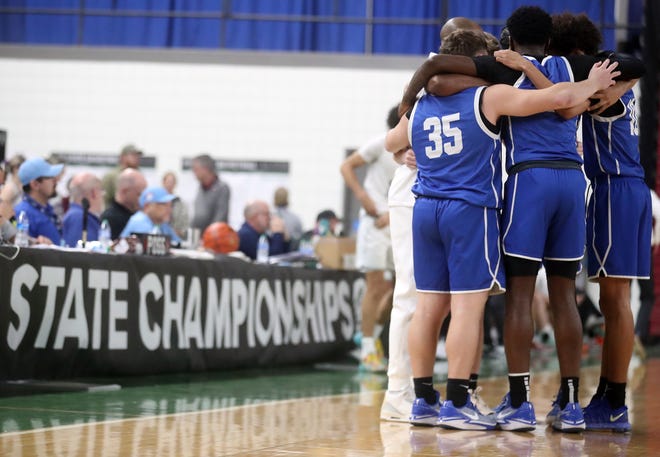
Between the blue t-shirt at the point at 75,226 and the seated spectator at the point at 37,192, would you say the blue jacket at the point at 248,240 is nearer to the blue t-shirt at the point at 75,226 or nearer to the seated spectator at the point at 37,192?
the blue t-shirt at the point at 75,226

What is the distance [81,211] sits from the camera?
8.30 meters

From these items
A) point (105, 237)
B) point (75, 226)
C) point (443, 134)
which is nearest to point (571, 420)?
point (443, 134)

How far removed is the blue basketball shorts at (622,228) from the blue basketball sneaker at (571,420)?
633 mm

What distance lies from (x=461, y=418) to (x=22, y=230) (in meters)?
3.41

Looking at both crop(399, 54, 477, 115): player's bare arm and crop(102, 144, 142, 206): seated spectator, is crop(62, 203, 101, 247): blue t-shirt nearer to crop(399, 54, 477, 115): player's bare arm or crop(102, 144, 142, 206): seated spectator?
crop(102, 144, 142, 206): seated spectator

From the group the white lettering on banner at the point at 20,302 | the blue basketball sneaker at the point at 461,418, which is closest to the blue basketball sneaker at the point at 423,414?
the blue basketball sneaker at the point at 461,418

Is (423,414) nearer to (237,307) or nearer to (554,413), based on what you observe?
(554,413)

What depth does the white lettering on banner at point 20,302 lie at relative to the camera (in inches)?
229

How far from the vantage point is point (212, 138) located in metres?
15.4

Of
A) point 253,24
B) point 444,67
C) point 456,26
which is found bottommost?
point 444,67

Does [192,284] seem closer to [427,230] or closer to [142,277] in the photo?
[142,277]

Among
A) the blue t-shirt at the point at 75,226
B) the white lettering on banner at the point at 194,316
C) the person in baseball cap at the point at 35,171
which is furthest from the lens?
the blue t-shirt at the point at 75,226

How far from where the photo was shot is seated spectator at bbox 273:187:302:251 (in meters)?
13.8

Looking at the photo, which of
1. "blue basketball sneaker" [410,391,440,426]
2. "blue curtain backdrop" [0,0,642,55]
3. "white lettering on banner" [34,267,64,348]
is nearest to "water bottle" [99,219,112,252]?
"white lettering on banner" [34,267,64,348]
